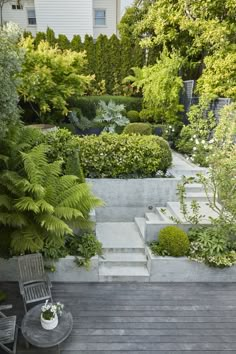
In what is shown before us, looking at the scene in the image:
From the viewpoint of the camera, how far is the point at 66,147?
4.92 metres

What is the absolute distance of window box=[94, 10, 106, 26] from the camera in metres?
13.7

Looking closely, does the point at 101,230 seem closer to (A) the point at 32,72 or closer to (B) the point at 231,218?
(B) the point at 231,218

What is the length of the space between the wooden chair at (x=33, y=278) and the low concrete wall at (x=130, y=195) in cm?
203

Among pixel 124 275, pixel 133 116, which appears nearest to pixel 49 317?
pixel 124 275

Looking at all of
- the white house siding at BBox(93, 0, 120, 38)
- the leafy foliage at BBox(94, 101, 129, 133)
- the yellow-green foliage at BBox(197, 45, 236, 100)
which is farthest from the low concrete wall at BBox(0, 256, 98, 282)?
the white house siding at BBox(93, 0, 120, 38)

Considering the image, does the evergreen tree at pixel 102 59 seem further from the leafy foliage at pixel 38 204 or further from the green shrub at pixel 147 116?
the leafy foliage at pixel 38 204

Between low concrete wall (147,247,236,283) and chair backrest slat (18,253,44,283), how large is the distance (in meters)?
1.70

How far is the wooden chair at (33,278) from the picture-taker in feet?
11.2

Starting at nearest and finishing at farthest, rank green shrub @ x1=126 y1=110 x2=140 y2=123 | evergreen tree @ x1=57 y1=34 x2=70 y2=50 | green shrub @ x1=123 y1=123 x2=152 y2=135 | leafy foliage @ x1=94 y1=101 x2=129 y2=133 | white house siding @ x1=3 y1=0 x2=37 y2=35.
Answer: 1. green shrub @ x1=123 y1=123 x2=152 y2=135
2. leafy foliage @ x1=94 y1=101 x2=129 y2=133
3. green shrub @ x1=126 y1=110 x2=140 y2=123
4. evergreen tree @ x1=57 y1=34 x2=70 y2=50
5. white house siding @ x1=3 y1=0 x2=37 y2=35

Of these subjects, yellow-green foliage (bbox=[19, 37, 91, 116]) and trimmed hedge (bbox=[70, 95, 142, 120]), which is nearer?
yellow-green foliage (bbox=[19, 37, 91, 116])

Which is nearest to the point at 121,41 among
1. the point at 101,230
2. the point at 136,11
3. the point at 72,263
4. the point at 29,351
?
the point at 136,11

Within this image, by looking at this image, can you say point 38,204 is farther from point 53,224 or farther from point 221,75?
point 221,75

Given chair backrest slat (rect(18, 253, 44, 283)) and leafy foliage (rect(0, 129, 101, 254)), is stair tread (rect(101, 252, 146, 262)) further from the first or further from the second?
chair backrest slat (rect(18, 253, 44, 283))

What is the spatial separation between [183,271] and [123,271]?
0.97 metres
